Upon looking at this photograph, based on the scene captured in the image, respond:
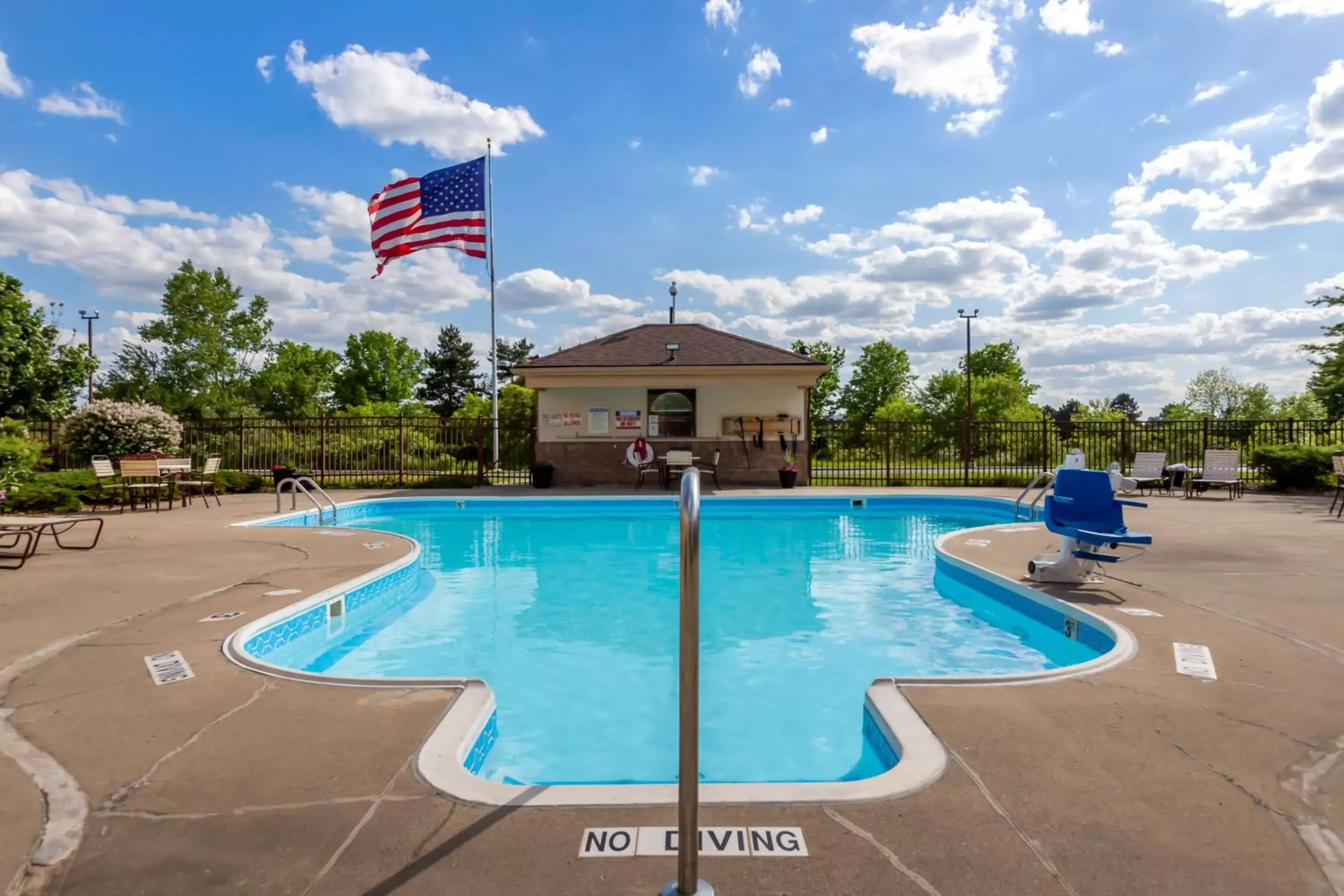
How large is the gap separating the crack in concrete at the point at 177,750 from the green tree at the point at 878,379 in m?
58.9

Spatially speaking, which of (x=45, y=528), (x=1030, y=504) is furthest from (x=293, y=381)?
(x=1030, y=504)

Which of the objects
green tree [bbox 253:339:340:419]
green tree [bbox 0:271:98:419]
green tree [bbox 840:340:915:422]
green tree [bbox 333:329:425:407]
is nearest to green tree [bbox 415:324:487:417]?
green tree [bbox 333:329:425:407]

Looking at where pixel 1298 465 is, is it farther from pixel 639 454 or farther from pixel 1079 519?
pixel 639 454

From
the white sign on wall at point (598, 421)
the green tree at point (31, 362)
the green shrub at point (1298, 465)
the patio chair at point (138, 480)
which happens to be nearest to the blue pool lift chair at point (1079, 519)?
the white sign on wall at point (598, 421)

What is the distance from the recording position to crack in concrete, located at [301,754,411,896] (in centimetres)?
200

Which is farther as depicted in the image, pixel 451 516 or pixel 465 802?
pixel 451 516

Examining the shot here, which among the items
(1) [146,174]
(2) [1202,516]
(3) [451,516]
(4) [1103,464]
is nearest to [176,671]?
(3) [451,516]

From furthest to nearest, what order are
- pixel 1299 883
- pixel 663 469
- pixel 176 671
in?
pixel 663 469 < pixel 176 671 < pixel 1299 883

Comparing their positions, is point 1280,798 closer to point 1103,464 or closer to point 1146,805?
point 1146,805

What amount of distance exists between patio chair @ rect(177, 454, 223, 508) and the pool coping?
10469mm

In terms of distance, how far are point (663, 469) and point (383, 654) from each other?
448 inches

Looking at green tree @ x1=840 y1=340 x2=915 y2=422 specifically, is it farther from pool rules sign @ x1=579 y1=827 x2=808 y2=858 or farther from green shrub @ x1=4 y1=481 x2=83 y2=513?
pool rules sign @ x1=579 y1=827 x2=808 y2=858

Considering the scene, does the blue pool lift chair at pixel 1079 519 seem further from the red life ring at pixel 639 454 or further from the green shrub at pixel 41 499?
the green shrub at pixel 41 499

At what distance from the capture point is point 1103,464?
22.5 metres
